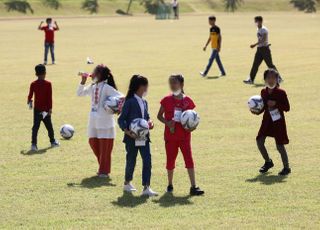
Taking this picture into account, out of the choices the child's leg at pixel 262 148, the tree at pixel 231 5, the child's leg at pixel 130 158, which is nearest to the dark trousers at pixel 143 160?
the child's leg at pixel 130 158

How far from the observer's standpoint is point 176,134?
10.4 m

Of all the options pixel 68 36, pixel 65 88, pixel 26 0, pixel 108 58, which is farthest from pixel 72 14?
pixel 65 88

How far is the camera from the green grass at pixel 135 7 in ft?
335

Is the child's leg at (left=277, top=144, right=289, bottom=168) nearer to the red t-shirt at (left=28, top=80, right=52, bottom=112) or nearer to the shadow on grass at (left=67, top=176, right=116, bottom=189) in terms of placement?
the shadow on grass at (left=67, top=176, right=116, bottom=189)

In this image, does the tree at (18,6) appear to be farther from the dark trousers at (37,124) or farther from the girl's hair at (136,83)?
the girl's hair at (136,83)

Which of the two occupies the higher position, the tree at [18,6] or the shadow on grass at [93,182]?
the tree at [18,6]

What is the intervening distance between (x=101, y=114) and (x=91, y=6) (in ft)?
324

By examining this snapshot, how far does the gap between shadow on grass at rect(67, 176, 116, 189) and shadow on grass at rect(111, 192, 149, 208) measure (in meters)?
0.80

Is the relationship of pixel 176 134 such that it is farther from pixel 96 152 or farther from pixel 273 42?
pixel 273 42

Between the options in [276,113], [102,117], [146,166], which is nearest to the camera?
[146,166]

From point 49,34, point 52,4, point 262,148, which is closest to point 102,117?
point 262,148

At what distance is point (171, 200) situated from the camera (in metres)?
10.2

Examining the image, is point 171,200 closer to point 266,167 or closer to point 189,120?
point 189,120

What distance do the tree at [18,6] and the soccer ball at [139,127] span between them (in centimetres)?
9121
